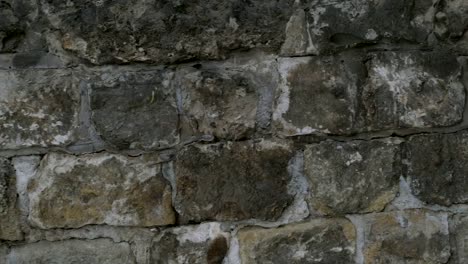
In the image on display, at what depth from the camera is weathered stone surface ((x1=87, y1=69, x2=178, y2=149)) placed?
4.70 ft

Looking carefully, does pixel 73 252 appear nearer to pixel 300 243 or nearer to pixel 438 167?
pixel 300 243

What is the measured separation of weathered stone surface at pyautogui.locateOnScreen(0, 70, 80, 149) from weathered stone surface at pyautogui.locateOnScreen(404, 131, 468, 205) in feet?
3.05

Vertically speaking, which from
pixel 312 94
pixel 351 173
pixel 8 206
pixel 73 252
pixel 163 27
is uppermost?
pixel 163 27

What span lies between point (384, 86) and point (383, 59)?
7 cm

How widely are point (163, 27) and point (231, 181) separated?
0.45 m

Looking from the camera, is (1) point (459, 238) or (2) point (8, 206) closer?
(2) point (8, 206)

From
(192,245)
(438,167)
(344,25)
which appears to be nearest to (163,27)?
(344,25)

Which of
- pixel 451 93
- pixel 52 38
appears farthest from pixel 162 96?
pixel 451 93

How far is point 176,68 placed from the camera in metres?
1.46

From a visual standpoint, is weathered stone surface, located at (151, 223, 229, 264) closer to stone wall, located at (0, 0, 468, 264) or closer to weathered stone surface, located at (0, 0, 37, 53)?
stone wall, located at (0, 0, 468, 264)

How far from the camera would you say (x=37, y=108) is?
4.69 feet

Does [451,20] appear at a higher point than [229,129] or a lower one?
higher

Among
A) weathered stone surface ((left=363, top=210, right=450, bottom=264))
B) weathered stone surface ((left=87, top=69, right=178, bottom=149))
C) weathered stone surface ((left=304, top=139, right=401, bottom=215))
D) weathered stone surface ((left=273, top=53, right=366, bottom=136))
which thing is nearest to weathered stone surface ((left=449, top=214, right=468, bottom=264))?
weathered stone surface ((left=363, top=210, right=450, bottom=264))

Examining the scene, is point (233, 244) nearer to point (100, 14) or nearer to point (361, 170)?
point (361, 170)
